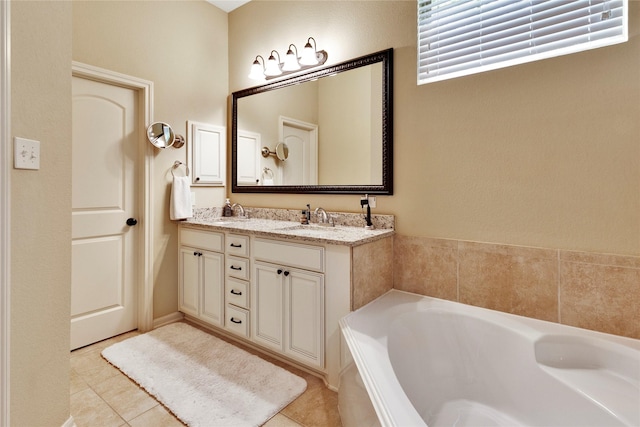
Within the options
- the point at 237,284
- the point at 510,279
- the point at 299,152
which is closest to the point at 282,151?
the point at 299,152

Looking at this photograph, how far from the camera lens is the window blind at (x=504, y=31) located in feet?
4.97

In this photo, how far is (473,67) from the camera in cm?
187

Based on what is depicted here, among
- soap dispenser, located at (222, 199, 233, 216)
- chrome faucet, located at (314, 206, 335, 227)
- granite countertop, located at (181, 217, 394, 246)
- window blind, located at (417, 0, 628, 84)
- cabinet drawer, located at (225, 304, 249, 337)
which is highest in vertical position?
window blind, located at (417, 0, 628, 84)

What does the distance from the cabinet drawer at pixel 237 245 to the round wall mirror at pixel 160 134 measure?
96 centimetres

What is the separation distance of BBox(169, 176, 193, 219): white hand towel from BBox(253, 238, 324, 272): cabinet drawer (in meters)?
0.90

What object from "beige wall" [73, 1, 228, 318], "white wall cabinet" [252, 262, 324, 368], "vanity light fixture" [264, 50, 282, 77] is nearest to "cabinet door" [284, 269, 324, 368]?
"white wall cabinet" [252, 262, 324, 368]

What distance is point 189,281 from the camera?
2693mm

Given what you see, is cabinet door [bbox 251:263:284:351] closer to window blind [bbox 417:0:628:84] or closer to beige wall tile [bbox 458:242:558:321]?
beige wall tile [bbox 458:242:558:321]

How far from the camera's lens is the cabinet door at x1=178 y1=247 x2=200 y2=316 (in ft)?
8.60

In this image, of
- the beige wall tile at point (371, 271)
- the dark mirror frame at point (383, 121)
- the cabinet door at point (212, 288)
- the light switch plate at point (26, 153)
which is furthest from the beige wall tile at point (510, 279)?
the light switch plate at point (26, 153)

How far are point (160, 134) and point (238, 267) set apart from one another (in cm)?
125

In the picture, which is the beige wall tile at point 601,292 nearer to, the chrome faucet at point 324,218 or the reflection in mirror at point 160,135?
the chrome faucet at point 324,218

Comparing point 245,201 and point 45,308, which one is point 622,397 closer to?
point 45,308

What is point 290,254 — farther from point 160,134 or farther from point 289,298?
point 160,134
